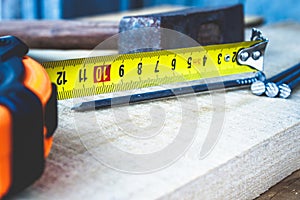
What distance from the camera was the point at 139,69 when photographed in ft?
3.29

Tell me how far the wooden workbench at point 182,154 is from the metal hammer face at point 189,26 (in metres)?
0.26

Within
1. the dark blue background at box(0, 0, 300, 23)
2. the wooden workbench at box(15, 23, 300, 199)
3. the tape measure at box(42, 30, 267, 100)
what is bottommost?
the dark blue background at box(0, 0, 300, 23)

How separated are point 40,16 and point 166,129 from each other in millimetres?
1505

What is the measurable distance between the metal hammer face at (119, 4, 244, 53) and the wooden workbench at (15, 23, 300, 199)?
0.87 ft

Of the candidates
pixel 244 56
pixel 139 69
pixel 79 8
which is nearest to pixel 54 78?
pixel 139 69

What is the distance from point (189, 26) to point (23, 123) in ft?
2.58

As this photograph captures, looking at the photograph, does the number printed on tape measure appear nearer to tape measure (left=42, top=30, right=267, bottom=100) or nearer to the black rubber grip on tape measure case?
tape measure (left=42, top=30, right=267, bottom=100)

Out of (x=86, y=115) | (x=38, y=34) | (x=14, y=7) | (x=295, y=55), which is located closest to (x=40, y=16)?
(x=14, y=7)

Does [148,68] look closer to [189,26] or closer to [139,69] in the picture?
[139,69]

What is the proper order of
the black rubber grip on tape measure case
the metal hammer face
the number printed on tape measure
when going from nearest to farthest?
the black rubber grip on tape measure case, the number printed on tape measure, the metal hammer face

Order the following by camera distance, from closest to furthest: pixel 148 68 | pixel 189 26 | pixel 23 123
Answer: pixel 23 123
pixel 148 68
pixel 189 26

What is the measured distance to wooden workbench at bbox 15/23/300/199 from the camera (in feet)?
2.28

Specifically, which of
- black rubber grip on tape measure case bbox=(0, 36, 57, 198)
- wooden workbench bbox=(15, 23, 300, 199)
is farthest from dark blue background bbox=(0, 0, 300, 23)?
black rubber grip on tape measure case bbox=(0, 36, 57, 198)

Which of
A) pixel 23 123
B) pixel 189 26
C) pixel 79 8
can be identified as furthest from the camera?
pixel 79 8
